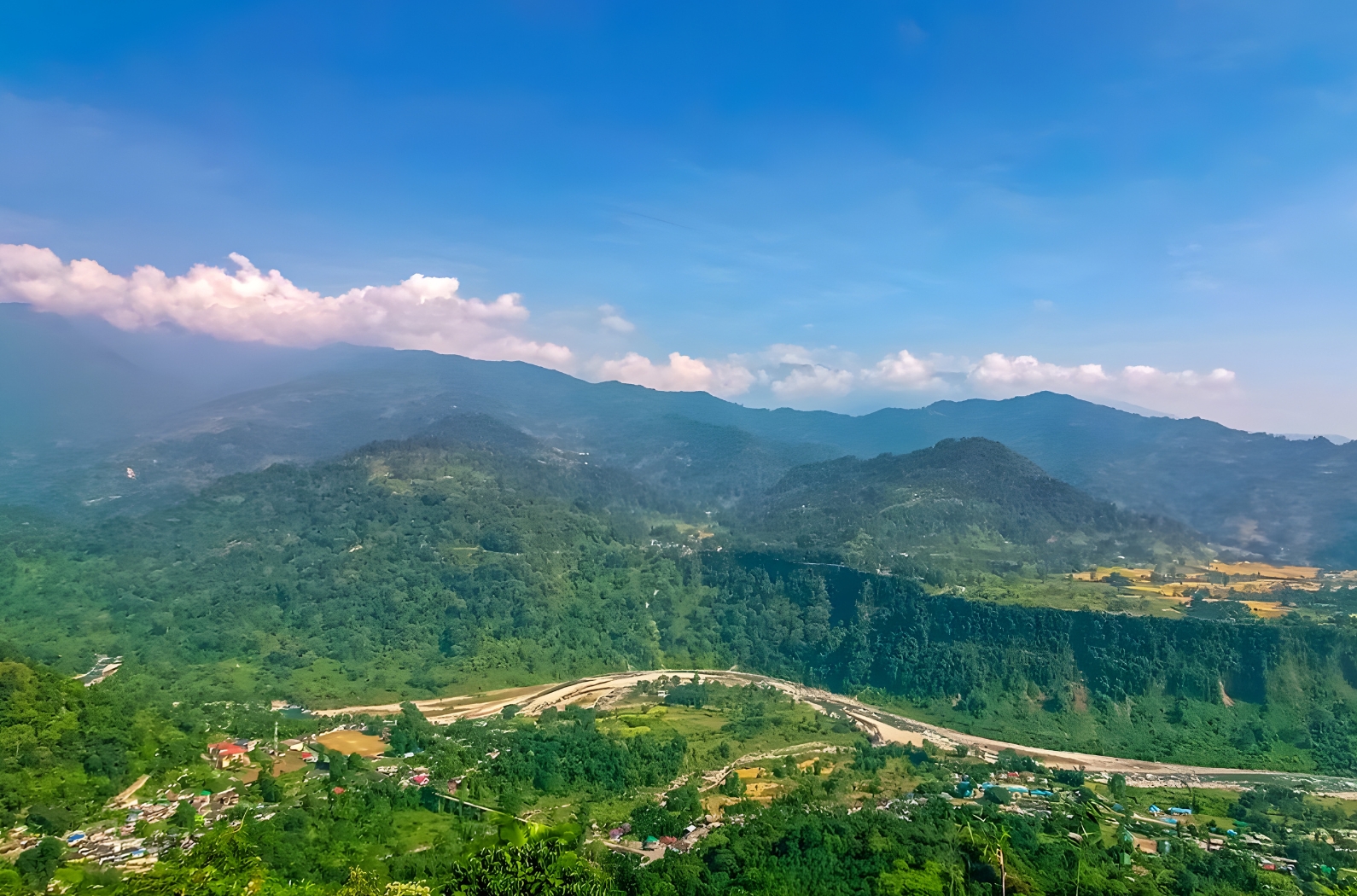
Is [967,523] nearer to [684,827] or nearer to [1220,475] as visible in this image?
[1220,475]

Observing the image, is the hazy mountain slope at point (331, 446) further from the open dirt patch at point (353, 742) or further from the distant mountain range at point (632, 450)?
the open dirt patch at point (353, 742)

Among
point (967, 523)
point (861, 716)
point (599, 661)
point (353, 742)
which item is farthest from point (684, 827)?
point (967, 523)

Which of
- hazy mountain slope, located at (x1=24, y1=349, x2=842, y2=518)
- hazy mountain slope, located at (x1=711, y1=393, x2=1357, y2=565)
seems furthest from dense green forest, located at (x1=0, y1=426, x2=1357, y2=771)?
hazy mountain slope, located at (x1=24, y1=349, x2=842, y2=518)

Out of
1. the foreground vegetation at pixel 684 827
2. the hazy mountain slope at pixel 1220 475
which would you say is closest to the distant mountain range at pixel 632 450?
the hazy mountain slope at pixel 1220 475

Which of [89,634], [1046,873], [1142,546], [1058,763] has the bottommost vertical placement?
[89,634]

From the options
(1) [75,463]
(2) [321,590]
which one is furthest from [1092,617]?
(1) [75,463]

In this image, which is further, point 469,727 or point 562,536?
point 562,536

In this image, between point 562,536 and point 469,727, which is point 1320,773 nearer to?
point 469,727
